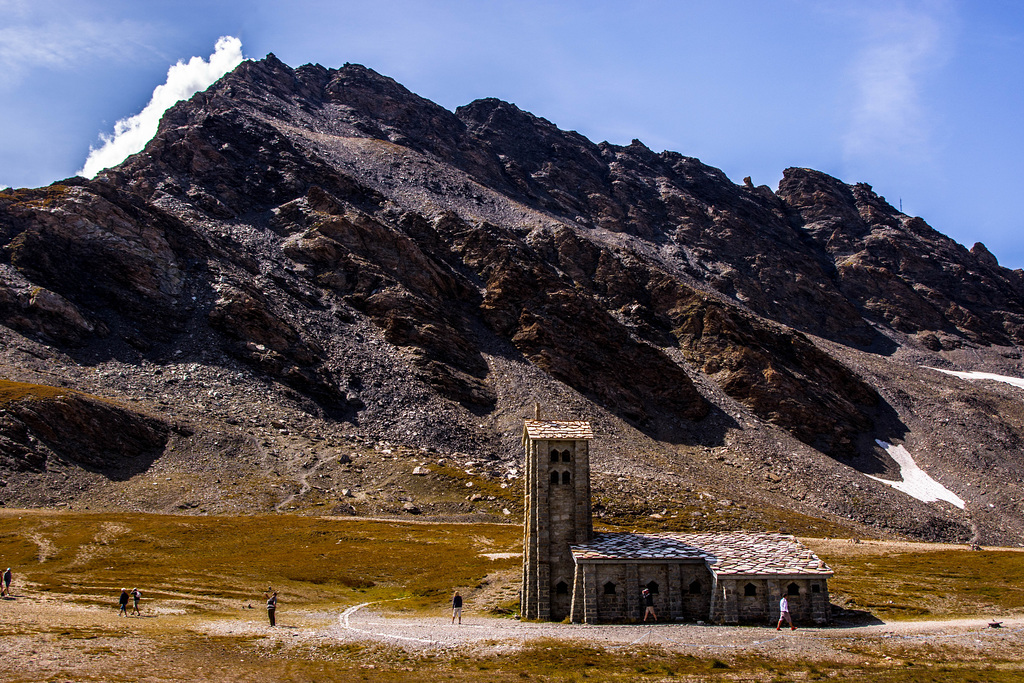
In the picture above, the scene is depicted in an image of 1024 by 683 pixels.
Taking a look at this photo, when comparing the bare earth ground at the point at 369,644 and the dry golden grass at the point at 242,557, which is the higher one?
the bare earth ground at the point at 369,644

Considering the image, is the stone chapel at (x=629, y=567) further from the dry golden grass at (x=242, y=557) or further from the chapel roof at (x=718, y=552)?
the dry golden grass at (x=242, y=557)

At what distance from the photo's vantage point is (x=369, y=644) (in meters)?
31.7

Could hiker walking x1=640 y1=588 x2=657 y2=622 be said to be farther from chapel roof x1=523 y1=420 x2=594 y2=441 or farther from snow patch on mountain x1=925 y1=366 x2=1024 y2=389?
snow patch on mountain x1=925 y1=366 x2=1024 y2=389

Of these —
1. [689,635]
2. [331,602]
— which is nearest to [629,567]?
[689,635]

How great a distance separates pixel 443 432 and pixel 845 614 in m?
67.4

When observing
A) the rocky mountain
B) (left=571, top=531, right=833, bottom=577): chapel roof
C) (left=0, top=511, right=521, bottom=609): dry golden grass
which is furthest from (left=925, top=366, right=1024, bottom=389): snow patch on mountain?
(left=571, top=531, right=833, bottom=577): chapel roof

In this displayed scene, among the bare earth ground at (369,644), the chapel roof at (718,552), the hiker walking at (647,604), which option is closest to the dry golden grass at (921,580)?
the bare earth ground at (369,644)

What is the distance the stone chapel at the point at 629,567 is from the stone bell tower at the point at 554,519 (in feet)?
0.20

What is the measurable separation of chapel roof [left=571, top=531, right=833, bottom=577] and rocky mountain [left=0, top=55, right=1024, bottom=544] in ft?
130

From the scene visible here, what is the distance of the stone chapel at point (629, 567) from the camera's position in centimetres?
3609

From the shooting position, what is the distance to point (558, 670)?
1061 inches

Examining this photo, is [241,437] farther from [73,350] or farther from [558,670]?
[558,670]

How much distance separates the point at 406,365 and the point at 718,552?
80.9 meters

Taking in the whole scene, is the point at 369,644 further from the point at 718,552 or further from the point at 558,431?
the point at 718,552
